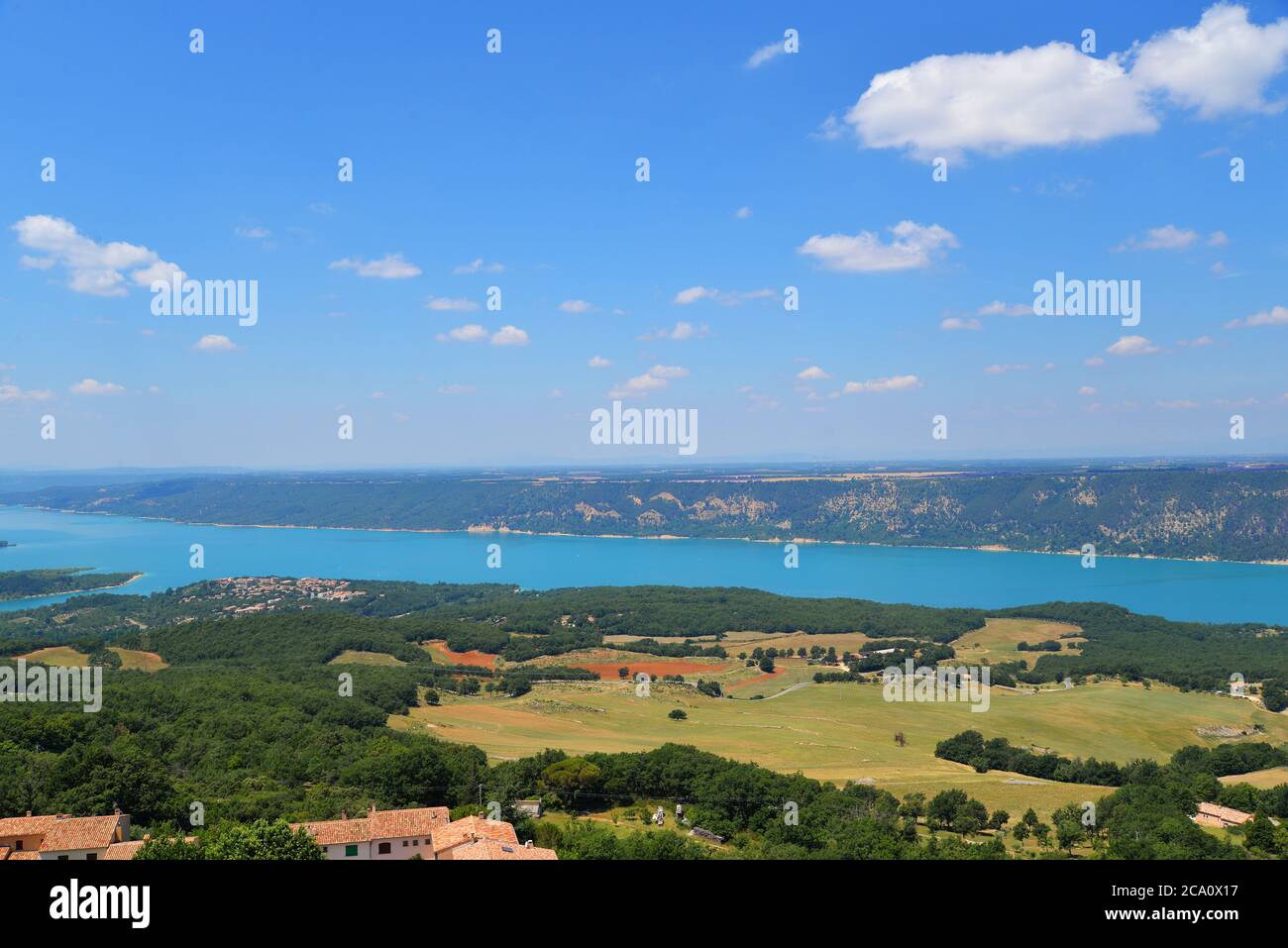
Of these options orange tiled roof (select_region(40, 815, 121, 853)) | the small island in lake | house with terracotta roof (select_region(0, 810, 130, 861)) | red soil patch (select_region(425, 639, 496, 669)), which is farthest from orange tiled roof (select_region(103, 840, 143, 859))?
the small island in lake

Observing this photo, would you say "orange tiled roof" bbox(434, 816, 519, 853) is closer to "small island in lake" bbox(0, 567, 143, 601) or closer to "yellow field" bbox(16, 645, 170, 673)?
"yellow field" bbox(16, 645, 170, 673)

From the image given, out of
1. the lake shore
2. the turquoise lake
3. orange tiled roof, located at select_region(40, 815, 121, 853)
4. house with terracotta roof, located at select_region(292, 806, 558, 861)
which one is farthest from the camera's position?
the lake shore

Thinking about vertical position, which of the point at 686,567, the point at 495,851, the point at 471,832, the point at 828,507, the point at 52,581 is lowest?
the point at 686,567

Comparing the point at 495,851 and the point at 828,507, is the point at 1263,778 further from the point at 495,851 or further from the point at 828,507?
the point at 828,507

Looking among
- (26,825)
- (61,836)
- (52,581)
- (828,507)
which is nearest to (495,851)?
(61,836)

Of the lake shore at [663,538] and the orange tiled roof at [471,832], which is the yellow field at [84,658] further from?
the lake shore at [663,538]

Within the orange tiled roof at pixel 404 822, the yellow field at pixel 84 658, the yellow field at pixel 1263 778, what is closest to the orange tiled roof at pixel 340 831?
the orange tiled roof at pixel 404 822
